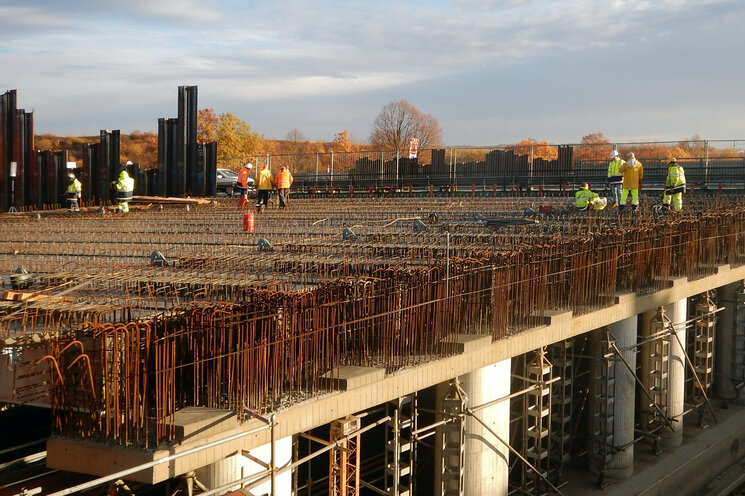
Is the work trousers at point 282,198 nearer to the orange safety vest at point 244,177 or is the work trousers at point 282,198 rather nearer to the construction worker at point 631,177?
the orange safety vest at point 244,177

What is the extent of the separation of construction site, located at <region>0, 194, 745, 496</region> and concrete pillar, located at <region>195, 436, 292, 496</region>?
2cm

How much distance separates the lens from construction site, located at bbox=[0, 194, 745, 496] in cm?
857

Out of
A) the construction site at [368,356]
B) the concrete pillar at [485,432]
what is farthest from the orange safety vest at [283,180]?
the concrete pillar at [485,432]

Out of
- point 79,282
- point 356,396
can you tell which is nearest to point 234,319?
point 356,396

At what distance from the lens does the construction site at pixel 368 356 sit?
337 inches

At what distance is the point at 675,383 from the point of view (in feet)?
66.2

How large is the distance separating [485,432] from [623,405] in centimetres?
565

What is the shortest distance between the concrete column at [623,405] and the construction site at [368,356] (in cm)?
4

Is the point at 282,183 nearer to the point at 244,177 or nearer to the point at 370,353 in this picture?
the point at 244,177

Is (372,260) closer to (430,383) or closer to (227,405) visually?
(430,383)

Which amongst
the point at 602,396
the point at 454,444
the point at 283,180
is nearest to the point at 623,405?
the point at 602,396

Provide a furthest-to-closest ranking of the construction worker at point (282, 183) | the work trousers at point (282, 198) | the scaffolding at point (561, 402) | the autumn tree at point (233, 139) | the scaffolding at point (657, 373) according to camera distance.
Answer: the autumn tree at point (233, 139) → the work trousers at point (282, 198) → the construction worker at point (282, 183) → the scaffolding at point (657, 373) → the scaffolding at point (561, 402)

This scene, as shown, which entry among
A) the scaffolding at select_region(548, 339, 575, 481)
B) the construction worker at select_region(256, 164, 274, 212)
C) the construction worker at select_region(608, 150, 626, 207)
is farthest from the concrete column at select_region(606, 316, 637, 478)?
the construction worker at select_region(256, 164, 274, 212)

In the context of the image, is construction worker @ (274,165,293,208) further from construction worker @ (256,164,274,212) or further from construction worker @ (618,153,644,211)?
construction worker @ (618,153,644,211)
